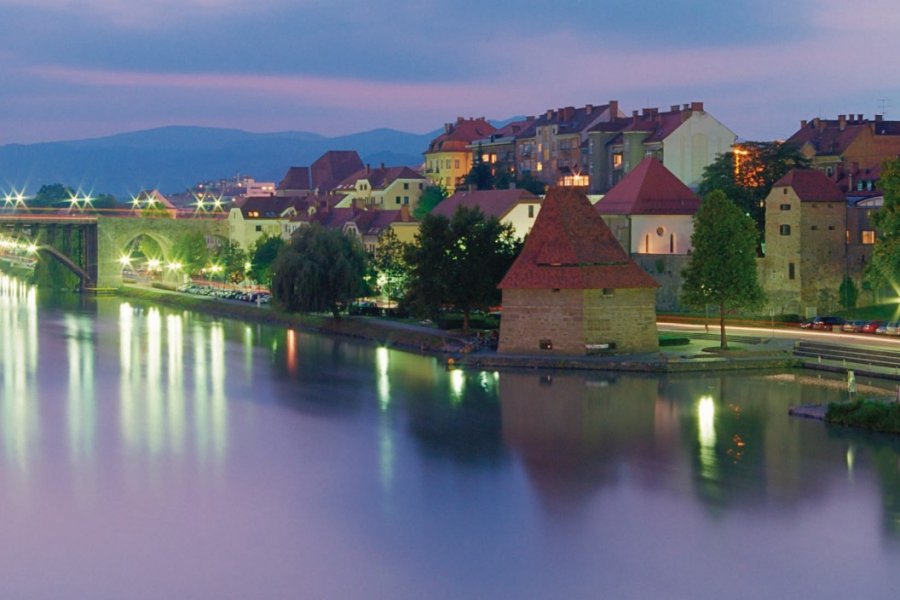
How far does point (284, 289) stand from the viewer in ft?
174

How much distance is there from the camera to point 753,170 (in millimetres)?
57469

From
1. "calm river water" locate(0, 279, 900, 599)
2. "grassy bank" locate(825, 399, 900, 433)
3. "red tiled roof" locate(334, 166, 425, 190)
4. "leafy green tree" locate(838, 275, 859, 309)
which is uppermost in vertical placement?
"red tiled roof" locate(334, 166, 425, 190)

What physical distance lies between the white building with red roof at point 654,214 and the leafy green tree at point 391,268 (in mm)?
7771

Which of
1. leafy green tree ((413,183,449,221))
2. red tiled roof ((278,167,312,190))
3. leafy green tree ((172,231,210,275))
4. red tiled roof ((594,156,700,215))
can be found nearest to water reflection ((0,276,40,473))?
leafy green tree ((172,231,210,275))

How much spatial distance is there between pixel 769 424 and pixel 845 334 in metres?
11.9

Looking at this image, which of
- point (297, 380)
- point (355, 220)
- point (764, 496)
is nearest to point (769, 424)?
point (764, 496)

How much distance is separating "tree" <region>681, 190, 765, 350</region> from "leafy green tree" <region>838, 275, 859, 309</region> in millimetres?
4753

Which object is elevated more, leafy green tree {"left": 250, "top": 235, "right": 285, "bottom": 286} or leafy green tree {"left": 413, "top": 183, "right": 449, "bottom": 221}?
leafy green tree {"left": 413, "top": 183, "right": 449, "bottom": 221}

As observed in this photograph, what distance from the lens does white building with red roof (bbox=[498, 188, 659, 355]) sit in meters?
40.1

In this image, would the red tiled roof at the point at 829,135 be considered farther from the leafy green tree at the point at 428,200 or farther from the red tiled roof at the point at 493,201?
the leafy green tree at the point at 428,200

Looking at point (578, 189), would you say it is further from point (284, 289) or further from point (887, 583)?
point (887, 583)

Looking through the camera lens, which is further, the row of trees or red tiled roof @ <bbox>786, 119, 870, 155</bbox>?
red tiled roof @ <bbox>786, 119, 870, 155</bbox>

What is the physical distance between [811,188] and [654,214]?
800cm

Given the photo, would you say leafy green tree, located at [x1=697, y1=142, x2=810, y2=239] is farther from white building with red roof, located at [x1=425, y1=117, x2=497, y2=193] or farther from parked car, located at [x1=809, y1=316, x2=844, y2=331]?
white building with red roof, located at [x1=425, y1=117, x2=497, y2=193]
